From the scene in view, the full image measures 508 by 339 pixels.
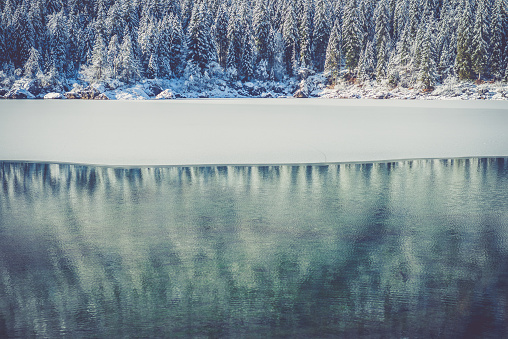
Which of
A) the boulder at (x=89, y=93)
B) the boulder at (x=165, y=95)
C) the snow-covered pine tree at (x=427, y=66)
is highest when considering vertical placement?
the snow-covered pine tree at (x=427, y=66)

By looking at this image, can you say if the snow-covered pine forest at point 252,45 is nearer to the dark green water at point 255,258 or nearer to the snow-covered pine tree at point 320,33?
the snow-covered pine tree at point 320,33

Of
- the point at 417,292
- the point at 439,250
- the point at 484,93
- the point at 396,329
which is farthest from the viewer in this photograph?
the point at 484,93

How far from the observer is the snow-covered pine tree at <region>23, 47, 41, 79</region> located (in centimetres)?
5666

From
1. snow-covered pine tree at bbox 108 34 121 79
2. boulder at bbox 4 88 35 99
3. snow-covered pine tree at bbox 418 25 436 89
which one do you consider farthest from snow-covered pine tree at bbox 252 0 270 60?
boulder at bbox 4 88 35 99

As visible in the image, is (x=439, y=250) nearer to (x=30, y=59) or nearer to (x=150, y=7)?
(x=30, y=59)

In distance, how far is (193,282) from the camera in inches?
166

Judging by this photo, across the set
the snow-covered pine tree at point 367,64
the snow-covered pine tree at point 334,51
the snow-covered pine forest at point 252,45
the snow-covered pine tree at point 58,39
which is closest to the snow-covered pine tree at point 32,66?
the snow-covered pine forest at point 252,45

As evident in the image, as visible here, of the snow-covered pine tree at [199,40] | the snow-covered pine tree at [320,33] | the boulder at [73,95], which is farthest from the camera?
the snow-covered pine tree at [320,33]

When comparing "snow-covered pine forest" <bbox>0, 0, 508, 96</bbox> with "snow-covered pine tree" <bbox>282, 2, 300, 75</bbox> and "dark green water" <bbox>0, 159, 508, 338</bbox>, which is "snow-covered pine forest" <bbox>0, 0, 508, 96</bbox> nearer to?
"snow-covered pine tree" <bbox>282, 2, 300, 75</bbox>

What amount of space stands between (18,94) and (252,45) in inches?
1119

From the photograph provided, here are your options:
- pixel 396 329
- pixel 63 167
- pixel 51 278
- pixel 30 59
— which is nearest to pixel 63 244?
pixel 51 278

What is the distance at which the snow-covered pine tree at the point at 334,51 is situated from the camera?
6426 cm

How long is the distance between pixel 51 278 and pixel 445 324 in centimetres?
322

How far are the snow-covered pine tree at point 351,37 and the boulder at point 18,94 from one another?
38.5m
